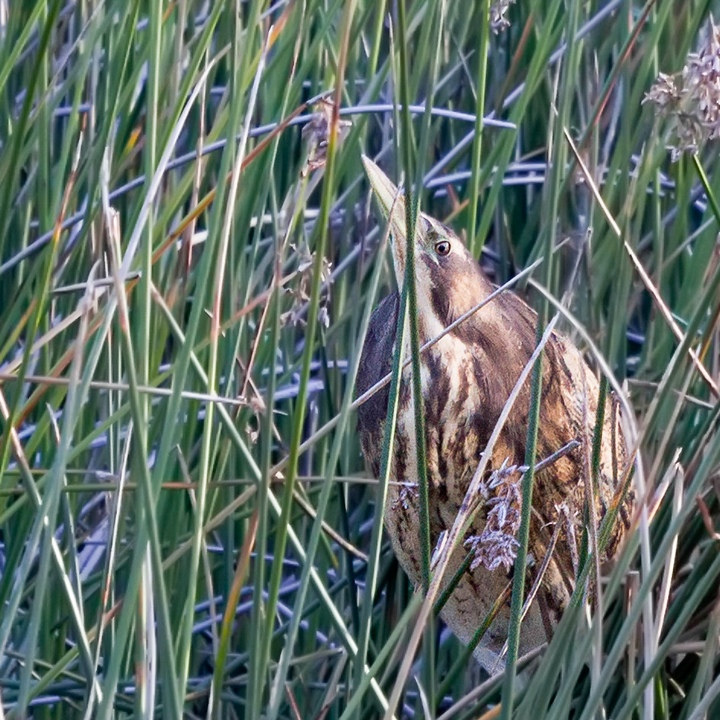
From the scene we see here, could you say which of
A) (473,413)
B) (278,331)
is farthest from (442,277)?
(278,331)

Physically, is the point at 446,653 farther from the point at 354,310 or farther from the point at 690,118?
the point at 690,118

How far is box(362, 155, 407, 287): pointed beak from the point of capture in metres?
1.14

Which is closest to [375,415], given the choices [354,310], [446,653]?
[354,310]

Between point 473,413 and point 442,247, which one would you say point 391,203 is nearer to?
point 442,247

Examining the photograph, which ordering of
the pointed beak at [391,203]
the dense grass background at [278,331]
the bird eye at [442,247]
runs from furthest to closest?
the bird eye at [442,247], the pointed beak at [391,203], the dense grass background at [278,331]

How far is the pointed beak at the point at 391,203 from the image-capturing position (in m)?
1.14

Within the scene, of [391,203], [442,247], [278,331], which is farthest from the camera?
[442,247]

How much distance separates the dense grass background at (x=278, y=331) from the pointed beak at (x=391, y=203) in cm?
2

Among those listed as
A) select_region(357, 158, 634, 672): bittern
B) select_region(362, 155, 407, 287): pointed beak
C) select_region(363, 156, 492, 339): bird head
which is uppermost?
select_region(362, 155, 407, 287): pointed beak

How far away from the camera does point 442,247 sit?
1.26m

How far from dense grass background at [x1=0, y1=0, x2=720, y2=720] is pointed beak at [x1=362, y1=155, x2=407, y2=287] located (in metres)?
0.02

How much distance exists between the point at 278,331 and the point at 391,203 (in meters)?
0.26

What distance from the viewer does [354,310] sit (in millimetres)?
1302

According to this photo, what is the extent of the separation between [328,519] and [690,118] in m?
0.88
